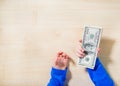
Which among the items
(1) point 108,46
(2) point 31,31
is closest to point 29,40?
(2) point 31,31

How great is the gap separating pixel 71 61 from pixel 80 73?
7 cm

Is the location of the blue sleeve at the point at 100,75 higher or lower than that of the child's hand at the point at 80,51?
lower

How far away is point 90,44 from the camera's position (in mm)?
850

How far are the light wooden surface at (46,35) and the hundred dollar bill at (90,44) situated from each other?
0.16 feet

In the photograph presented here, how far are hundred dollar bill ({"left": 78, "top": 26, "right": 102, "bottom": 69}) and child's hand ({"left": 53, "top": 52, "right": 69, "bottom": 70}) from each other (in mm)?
61

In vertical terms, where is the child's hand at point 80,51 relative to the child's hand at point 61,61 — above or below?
above

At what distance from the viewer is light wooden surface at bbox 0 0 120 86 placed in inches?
33.4

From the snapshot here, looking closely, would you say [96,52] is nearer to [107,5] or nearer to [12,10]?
[107,5]

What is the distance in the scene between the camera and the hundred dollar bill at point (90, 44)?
2.72 ft

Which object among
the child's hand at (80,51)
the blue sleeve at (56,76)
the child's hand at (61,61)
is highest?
the child's hand at (80,51)

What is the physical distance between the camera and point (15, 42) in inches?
34.6

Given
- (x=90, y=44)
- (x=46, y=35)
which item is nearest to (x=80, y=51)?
(x=90, y=44)

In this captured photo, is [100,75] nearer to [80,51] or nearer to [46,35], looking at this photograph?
[80,51]

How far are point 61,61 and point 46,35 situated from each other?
0.12 metres
